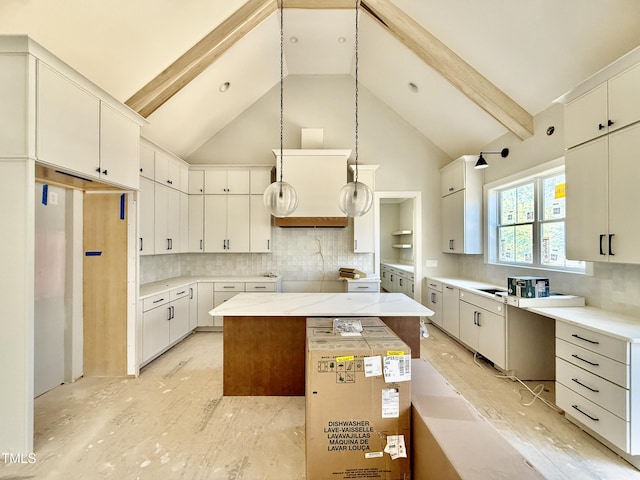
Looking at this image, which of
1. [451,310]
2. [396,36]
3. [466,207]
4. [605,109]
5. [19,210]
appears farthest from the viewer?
[466,207]

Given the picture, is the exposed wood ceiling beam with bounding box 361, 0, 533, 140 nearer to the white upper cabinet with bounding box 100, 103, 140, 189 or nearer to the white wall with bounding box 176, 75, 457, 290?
the white wall with bounding box 176, 75, 457, 290

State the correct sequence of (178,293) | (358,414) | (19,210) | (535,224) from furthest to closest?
(178,293) → (535,224) → (19,210) → (358,414)

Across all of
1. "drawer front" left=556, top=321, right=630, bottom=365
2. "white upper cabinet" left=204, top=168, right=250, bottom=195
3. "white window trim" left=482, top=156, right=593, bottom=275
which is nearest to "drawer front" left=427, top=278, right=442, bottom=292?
"white window trim" left=482, top=156, right=593, bottom=275

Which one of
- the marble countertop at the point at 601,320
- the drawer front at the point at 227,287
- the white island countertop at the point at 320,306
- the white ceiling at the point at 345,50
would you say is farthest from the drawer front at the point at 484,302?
the drawer front at the point at 227,287

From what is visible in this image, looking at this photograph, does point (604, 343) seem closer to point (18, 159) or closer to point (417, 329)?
point (417, 329)

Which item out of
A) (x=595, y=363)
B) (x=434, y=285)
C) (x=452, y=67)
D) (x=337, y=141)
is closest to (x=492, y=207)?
(x=434, y=285)

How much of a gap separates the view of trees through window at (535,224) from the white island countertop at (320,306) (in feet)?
5.81

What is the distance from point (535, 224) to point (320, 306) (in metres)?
2.79

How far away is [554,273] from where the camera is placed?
9.86 feet

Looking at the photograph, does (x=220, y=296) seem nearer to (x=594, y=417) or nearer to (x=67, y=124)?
(x=67, y=124)

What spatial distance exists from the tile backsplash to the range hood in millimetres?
507

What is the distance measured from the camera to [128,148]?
283 centimetres

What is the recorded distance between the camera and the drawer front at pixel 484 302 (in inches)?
117

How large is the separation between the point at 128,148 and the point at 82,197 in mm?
739
